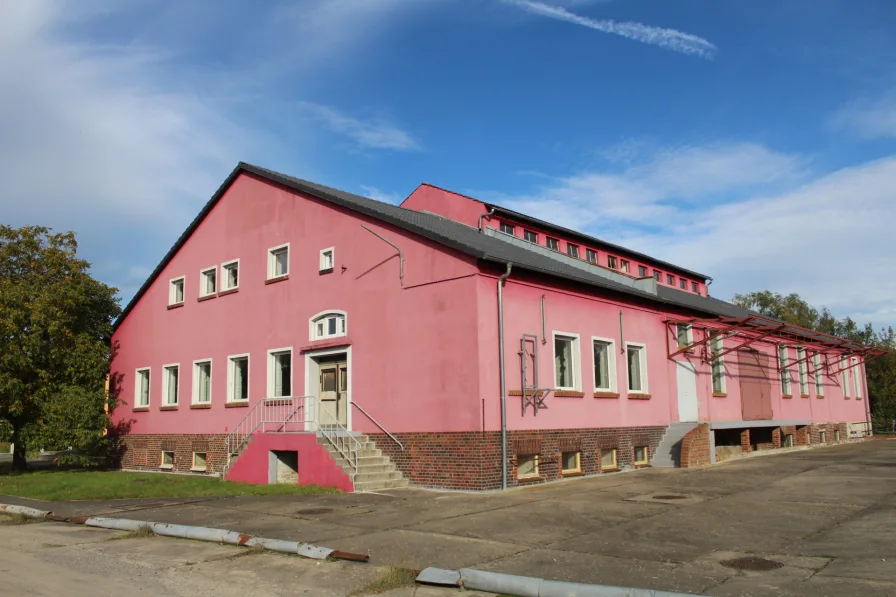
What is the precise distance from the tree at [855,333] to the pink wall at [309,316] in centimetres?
3467

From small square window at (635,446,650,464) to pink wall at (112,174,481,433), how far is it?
6.96 m


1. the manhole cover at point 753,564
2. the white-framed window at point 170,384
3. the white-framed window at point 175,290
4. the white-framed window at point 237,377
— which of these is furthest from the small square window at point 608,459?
the white-framed window at point 175,290

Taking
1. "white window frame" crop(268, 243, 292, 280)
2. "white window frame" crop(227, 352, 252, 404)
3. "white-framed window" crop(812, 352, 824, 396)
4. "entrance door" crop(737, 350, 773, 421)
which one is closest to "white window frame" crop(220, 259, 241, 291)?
"white window frame" crop(268, 243, 292, 280)

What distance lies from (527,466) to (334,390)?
5.63m

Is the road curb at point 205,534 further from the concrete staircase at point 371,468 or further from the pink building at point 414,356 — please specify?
the pink building at point 414,356

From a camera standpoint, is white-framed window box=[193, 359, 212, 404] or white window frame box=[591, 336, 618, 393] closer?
white window frame box=[591, 336, 618, 393]

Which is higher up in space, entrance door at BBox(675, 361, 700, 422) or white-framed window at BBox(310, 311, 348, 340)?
white-framed window at BBox(310, 311, 348, 340)

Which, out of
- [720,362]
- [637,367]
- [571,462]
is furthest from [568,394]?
[720,362]

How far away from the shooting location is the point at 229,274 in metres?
23.2

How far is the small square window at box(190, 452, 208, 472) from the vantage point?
73.5 ft

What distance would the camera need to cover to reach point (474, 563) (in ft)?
26.8

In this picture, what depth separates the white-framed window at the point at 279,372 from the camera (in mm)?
20328

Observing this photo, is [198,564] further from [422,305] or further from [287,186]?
[287,186]

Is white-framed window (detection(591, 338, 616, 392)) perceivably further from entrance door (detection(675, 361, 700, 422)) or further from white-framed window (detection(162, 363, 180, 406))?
white-framed window (detection(162, 363, 180, 406))
